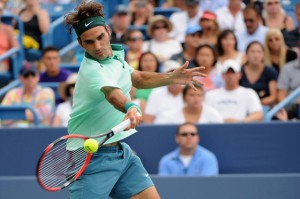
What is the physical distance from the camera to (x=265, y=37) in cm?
992

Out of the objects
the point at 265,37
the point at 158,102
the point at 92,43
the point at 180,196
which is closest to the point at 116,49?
the point at 92,43

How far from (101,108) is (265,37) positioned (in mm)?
4739

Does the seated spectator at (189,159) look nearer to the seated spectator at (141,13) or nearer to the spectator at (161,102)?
the spectator at (161,102)

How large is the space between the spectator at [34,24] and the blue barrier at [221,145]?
343cm

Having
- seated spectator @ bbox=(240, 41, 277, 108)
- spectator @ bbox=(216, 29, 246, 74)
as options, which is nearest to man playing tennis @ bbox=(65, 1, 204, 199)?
seated spectator @ bbox=(240, 41, 277, 108)

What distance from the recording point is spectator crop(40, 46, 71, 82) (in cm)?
1060

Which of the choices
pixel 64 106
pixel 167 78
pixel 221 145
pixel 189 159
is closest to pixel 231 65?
pixel 221 145

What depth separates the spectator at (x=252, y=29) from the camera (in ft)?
34.5

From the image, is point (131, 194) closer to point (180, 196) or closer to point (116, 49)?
point (116, 49)

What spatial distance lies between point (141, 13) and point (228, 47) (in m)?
2.19

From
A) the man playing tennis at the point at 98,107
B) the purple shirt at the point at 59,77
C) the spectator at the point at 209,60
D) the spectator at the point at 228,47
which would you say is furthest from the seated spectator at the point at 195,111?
the man playing tennis at the point at 98,107

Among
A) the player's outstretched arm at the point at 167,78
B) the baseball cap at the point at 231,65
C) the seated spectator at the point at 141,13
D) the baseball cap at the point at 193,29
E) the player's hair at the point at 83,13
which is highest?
the player's hair at the point at 83,13

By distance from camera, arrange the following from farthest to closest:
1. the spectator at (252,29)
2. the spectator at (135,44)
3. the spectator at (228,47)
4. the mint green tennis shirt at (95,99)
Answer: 1. the spectator at (135,44)
2. the spectator at (252,29)
3. the spectator at (228,47)
4. the mint green tennis shirt at (95,99)

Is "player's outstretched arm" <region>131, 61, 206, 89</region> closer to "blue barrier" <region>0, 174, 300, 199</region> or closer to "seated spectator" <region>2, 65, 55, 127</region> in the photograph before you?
"blue barrier" <region>0, 174, 300, 199</region>
